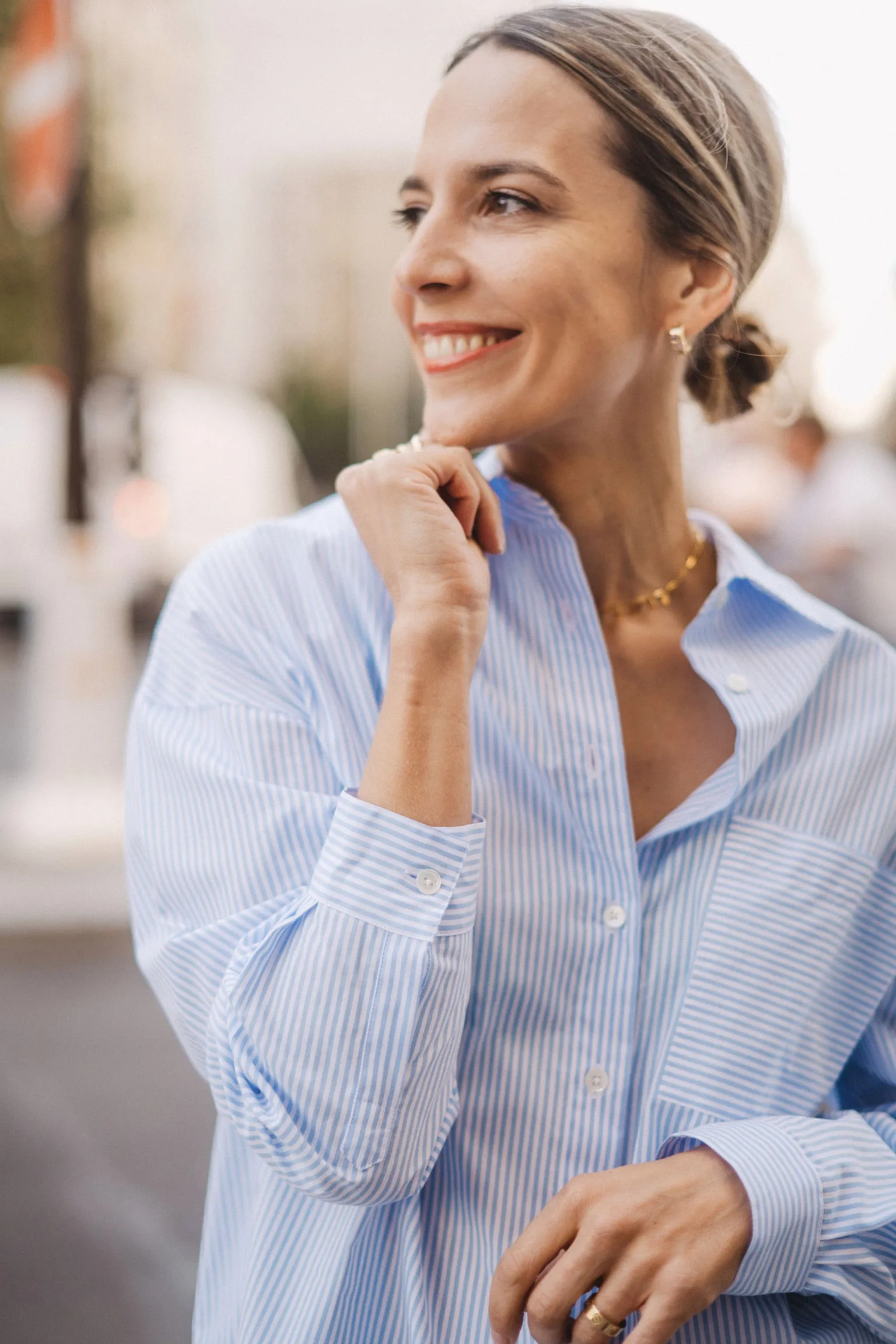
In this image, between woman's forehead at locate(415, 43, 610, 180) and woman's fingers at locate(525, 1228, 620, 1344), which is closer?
woman's fingers at locate(525, 1228, 620, 1344)

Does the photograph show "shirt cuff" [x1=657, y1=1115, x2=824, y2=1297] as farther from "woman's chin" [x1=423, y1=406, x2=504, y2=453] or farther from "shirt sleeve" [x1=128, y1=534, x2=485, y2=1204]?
"woman's chin" [x1=423, y1=406, x2=504, y2=453]

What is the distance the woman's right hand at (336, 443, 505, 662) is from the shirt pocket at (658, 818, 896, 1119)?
39 centimetres

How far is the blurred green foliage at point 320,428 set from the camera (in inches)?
1012

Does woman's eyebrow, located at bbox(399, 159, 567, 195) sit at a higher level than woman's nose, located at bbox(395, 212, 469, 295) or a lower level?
higher

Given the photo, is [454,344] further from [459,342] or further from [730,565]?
[730,565]

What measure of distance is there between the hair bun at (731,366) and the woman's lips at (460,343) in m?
0.39

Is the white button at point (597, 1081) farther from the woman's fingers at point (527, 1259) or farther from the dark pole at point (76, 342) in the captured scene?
the dark pole at point (76, 342)

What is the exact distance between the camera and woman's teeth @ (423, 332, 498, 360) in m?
1.49

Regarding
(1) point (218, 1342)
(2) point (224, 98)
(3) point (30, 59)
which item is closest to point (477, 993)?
(1) point (218, 1342)

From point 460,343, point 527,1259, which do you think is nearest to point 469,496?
point 460,343

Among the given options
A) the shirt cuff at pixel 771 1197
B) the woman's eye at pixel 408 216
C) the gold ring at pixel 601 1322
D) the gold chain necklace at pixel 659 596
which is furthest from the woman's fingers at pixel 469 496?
the gold ring at pixel 601 1322

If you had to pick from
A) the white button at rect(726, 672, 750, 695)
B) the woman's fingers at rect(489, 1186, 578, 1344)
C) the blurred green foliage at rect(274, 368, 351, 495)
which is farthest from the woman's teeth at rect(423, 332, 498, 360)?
the blurred green foliage at rect(274, 368, 351, 495)

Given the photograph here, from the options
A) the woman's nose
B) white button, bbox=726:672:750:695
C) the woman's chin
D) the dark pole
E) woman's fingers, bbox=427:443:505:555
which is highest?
the woman's nose

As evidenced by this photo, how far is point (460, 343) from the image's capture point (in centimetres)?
151
